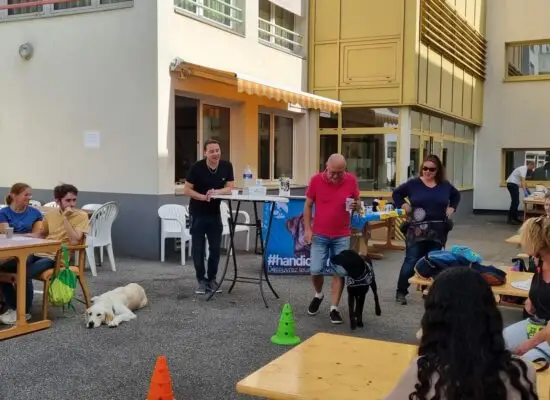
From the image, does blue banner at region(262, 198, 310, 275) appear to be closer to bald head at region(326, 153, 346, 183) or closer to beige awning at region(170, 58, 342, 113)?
beige awning at region(170, 58, 342, 113)

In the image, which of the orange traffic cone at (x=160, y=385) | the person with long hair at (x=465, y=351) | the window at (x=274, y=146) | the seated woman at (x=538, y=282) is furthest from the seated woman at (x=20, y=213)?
the window at (x=274, y=146)

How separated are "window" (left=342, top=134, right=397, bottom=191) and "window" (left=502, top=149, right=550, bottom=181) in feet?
19.6

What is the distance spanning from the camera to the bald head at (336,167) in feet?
18.2

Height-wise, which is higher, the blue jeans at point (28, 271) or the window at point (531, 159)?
the window at point (531, 159)

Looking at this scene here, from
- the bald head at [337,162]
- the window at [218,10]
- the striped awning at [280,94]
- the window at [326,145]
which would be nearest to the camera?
the bald head at [337,162]

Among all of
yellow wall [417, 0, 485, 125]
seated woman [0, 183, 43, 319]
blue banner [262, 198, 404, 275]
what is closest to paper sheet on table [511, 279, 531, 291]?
blue banner [262, 198, 404, 275]

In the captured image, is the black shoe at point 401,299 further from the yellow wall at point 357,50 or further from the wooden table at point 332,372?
the yellow wall at point 357,50

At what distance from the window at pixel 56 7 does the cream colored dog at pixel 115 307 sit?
463 cm

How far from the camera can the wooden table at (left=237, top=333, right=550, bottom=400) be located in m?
2.46

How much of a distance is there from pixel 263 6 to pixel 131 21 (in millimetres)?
3317

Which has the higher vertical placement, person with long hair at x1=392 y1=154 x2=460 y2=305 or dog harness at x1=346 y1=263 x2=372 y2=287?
person with long hair at x1=392 y1=154 x2=460 y2=305

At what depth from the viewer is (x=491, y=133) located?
682 inches

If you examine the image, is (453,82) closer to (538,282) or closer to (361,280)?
(361,280)

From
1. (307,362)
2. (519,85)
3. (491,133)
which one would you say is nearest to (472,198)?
(491,133)
